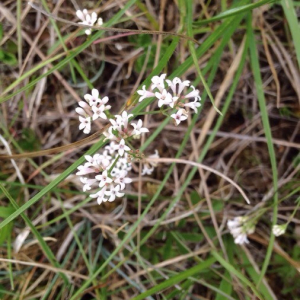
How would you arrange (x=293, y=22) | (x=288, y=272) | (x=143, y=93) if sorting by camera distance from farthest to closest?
1. (x=288, y=272)
2. (x=293, y=22)
3. (x=143, y=93)

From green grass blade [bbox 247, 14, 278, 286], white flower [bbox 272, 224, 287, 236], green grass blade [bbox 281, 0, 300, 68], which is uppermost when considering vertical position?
green grass blade [bbox 281, 0, 300, 68]

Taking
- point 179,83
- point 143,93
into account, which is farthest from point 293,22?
point 143,93

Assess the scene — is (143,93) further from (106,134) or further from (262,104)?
(262,104)

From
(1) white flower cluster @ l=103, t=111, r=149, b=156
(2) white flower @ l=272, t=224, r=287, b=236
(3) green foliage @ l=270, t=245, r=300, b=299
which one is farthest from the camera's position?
(3) green foliage @ l=270, t=245, r=300, b=299

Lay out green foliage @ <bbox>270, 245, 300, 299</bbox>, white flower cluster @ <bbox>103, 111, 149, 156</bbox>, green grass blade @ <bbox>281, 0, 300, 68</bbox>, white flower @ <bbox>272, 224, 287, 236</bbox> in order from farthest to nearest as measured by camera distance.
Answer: green foliage @ <bbox>270, 245, 300, 299</bbox>, white flower @ <bbox>272, 224, 287, 236</bbox>, green grass blade @ <bbox>281, 0, 300, 68</bbox>, white flower cluster @ <bbox>103, 111, 149, 156</bbox>

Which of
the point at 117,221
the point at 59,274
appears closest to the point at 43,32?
the point at 117,221

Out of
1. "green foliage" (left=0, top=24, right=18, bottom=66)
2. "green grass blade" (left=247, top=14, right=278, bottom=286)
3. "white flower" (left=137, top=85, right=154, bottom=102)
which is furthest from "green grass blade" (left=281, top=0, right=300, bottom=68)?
"green foliage" (left=0, top=24, right=18, bottom=66)

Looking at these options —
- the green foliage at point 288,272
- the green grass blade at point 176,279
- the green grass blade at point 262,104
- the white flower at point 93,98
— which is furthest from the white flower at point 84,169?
the green foliage at point 288,272

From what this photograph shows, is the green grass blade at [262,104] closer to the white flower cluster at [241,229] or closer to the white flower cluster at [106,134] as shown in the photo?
the white flower cluster at [241,229]

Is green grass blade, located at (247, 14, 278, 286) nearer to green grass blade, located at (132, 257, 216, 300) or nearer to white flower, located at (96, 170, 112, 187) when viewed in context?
green grass blade, located at (132, 257, 216, 300)
